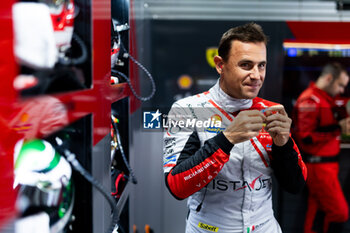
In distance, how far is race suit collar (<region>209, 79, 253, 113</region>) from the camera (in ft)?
3.37

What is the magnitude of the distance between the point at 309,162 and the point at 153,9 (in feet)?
2.98

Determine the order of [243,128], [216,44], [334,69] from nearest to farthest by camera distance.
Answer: [243,128], [216,44], [334,69]

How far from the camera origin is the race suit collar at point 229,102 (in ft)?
3.37

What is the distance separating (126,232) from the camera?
1.65m

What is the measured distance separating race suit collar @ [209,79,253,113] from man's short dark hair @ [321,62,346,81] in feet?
1.53

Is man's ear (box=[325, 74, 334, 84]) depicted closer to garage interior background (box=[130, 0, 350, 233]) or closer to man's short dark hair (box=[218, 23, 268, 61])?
garage interior background (box=[130, 0, 350, 233])

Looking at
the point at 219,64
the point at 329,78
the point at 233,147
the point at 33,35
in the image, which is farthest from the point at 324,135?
the point at 33,35

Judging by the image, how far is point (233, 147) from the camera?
3.51 feet

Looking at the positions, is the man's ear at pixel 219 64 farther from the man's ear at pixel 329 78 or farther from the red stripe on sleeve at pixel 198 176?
the man's ear at pixel 329 78

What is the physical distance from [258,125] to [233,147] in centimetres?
16

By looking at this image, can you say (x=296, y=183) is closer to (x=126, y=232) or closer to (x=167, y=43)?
(x=167, y=43)

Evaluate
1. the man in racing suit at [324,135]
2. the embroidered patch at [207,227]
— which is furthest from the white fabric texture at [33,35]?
the man in racing suit at [324,135]

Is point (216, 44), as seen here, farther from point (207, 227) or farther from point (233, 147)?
point (207, 227)

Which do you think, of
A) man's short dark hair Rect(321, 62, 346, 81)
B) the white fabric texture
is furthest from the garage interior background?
the white fabric texture
